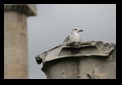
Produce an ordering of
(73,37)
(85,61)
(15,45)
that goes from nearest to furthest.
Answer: (85,61) → (73,37) → (15,45)

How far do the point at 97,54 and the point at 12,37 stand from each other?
72.8 ft

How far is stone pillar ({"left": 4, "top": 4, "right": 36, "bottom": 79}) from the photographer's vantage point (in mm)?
27859

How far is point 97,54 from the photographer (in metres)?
6.11

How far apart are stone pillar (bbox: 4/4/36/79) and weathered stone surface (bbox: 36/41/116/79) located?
2154cm

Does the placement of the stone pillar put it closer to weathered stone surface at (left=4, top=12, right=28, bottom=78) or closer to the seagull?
weathered stone surface at (left=4, top=12, right=28, bottom=78)

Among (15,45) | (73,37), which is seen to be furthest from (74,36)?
(15,45)

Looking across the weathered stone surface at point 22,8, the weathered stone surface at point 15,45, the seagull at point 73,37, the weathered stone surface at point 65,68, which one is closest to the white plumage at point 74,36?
the seagull at point 73,37

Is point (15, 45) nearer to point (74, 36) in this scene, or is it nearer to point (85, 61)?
point (74, 36)

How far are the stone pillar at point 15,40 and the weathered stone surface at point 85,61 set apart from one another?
21537mm

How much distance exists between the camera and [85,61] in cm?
612

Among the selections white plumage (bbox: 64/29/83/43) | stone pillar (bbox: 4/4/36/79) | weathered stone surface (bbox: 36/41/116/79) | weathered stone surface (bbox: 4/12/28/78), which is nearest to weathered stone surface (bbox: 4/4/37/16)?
stone pillar (bbox: 4/4/36/79)

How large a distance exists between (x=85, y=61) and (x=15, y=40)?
22.2 meters

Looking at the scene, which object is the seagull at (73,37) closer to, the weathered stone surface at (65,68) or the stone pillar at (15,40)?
the weathered stone surface at (65,68)

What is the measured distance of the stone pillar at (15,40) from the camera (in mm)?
27859
